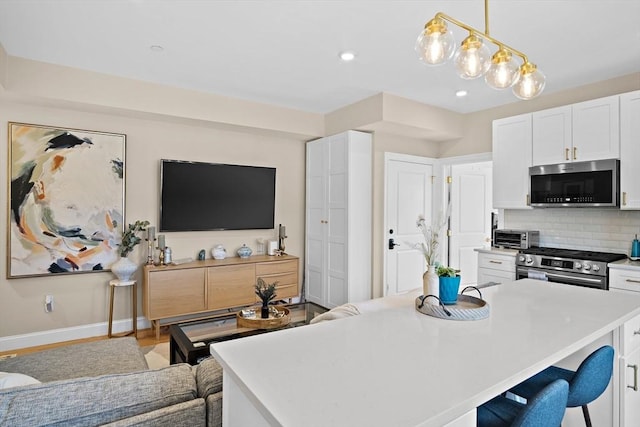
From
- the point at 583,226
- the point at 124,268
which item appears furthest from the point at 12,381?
the point at 583,226

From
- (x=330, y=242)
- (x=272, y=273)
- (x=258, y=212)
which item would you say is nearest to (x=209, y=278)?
(x=272, y=273)

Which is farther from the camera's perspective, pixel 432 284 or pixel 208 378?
pixel 432 284

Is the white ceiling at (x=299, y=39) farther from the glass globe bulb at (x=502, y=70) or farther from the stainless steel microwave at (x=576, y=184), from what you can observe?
the stainless steel microwave at (x=576, y=184)

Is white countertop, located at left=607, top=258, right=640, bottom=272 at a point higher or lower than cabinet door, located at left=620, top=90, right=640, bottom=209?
lower

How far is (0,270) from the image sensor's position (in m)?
3.51

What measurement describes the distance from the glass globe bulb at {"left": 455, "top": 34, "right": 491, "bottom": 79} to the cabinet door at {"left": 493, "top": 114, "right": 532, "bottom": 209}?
8.90 feet

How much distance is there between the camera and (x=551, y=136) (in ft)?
12.8

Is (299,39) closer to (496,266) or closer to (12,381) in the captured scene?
(12,381)

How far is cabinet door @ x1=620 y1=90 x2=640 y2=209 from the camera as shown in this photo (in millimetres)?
3279

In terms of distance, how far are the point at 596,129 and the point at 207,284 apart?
14.1ft

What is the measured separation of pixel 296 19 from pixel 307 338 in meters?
2.25

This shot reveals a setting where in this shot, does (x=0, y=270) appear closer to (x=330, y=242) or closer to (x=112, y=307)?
(x=112, y=307)

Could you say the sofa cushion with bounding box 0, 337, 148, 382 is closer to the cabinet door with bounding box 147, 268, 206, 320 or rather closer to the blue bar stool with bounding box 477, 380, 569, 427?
the cabinet door with bounding box 147, 268, 206, 320

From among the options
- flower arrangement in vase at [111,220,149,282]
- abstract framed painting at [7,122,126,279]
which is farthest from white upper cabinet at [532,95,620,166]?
abstract framed painting at [7,122,126,279]
